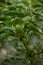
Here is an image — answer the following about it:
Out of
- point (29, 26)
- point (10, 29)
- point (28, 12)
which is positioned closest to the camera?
point (10, 29)

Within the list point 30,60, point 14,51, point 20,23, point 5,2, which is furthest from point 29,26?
point 5,2

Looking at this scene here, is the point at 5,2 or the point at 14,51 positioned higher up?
the point at 5,2

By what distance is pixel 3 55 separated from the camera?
1.69m

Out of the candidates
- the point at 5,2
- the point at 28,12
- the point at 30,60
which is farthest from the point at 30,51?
the point at 5,2

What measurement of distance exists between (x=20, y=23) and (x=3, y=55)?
1.58 ft

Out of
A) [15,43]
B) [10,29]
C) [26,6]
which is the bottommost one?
[15,43]

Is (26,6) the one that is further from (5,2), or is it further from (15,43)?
(5,2)

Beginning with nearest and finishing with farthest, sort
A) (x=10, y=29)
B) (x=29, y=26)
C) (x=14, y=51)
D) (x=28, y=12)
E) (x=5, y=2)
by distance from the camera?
(x=10, y=29) < (x=29, y=26) < (x=28, y=12) < (x=14, y=51) < (x=5, y=2)

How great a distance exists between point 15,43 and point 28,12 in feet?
0.90

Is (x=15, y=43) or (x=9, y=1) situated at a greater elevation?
(x=9, y=1)

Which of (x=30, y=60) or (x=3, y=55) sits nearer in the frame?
(x=30, y=60)

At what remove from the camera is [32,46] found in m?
1.59

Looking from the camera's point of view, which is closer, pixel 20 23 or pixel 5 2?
pixel 20 23

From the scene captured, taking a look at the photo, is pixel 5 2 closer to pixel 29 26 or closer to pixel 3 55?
pixel 3 55
